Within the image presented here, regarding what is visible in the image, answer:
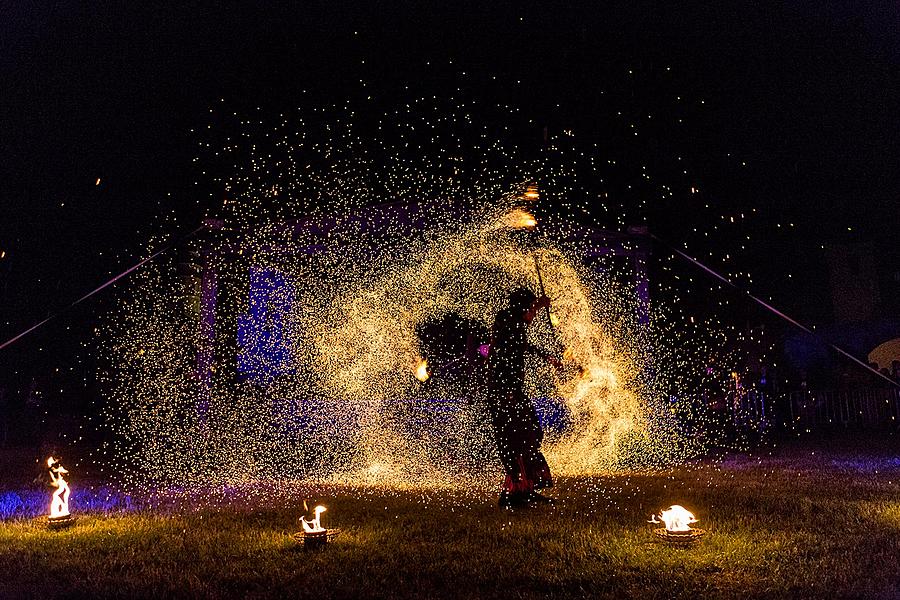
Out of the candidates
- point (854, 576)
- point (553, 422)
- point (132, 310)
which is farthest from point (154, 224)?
point (854, 576)

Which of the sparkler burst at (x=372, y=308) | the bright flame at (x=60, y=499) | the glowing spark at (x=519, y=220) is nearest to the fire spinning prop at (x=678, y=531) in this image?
the bright flame at (x=60, y=499)

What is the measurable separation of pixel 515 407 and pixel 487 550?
216cm

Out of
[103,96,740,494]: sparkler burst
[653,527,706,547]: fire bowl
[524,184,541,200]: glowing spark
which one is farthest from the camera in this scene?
[524,184,541,200]: glowing spark

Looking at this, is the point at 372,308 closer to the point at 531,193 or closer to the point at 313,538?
the point at 531,193

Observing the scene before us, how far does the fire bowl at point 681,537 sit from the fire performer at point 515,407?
6.24ft

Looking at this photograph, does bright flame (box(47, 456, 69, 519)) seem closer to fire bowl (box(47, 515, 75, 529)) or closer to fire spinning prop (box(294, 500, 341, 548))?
fire bowl (box(47, 515, 75, 529))

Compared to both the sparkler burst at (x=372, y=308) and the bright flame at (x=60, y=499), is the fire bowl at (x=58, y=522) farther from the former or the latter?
the sparkler burst at (x=372, y=308)

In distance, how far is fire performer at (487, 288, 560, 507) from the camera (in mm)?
6969

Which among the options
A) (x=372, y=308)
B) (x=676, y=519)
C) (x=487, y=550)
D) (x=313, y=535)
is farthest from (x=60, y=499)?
(x=372, y=308)

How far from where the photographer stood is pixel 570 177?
13.0 metres

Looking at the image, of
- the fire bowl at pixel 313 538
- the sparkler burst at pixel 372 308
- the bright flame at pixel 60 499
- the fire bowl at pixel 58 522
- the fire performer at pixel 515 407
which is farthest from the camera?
the sparkler burst at pixel 372 308

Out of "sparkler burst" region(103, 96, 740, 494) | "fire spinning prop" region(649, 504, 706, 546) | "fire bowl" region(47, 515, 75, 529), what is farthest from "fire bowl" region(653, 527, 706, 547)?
"sparkler burst" region(103, 96, 740, 494)

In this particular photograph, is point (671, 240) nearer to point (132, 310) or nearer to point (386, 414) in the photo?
point (386, 414)

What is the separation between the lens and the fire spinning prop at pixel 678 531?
16.6 feet
